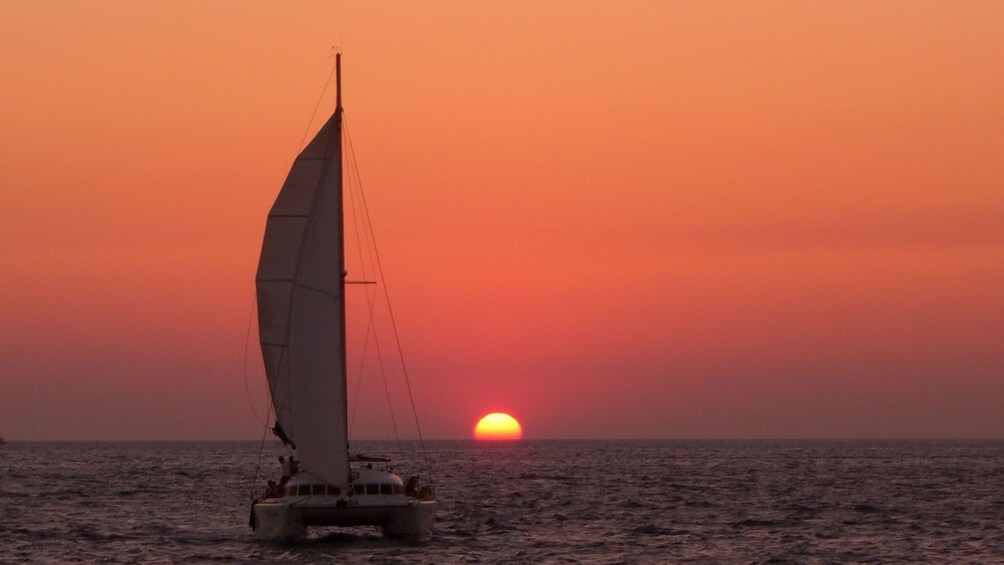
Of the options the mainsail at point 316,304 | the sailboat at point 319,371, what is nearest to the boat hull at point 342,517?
the sailboat at point 319,371

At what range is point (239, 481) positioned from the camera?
4985 inches

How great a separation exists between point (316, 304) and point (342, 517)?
290 inches

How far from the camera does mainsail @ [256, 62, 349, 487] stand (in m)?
54.0

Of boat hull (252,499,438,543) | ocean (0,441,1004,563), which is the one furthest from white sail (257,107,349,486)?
ocean (0,441,1004,563)

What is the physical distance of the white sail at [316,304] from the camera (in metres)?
54.0

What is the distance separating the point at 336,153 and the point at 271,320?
655 cm

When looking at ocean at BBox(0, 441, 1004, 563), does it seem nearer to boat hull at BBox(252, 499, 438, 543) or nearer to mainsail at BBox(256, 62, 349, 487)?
boat hull at BBox(252, 499, 438, 543)

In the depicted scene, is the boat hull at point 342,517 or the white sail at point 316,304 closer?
the boat hull at point 342,517

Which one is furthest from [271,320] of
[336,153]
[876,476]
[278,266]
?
[876,476]

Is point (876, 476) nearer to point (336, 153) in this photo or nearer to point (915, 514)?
point (915, 514)

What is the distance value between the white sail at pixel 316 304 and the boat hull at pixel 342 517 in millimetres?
1089

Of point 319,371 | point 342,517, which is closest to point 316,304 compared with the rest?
point 319,371

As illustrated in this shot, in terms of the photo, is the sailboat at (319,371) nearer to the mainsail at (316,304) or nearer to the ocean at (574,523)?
the mainsail at (316,304)

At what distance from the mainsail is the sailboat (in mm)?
34
